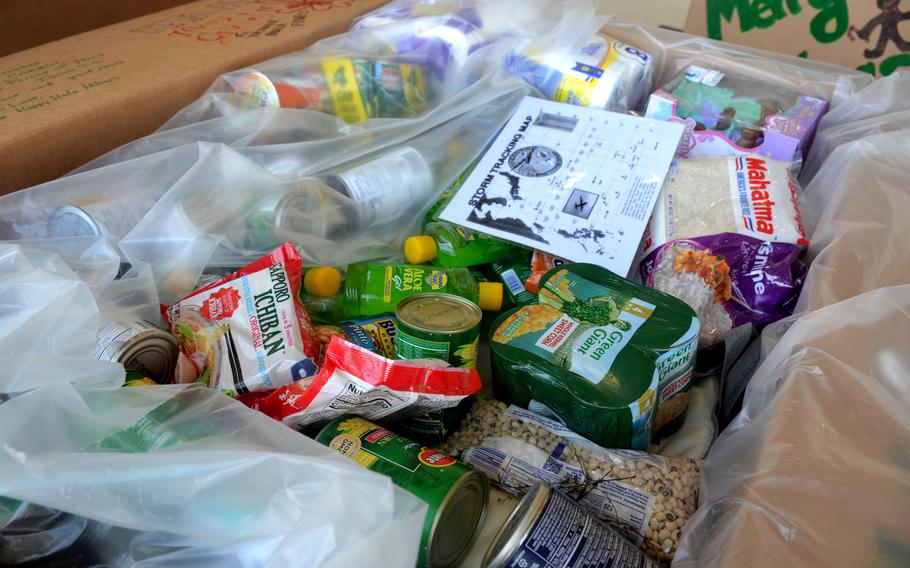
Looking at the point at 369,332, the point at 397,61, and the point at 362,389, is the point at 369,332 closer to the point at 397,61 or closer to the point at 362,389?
the point at 362,389

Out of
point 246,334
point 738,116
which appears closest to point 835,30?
point 738,116

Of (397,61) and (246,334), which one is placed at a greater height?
(397,61)

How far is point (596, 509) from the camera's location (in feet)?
2.09

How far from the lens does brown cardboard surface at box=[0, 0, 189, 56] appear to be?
3.85 ft

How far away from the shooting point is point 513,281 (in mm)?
936

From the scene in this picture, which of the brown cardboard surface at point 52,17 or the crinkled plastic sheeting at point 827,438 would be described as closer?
the crinkled plastic sheeting at point 827,438

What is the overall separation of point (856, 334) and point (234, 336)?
0.61 m

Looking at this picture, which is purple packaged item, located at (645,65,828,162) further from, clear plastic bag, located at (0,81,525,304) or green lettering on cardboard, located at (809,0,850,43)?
green lettering on cardboard, located at (809,0,850,43)

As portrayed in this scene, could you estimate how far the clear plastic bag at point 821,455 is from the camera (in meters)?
0.49

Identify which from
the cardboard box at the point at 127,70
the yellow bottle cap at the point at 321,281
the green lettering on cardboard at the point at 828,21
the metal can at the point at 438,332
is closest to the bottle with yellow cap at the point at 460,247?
the yellow bottle cap at the point at 321,281

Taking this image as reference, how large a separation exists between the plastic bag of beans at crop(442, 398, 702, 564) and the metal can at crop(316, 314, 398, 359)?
0.45 feet

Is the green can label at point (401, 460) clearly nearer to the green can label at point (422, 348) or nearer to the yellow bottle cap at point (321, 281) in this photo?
the green can label at point (422, 348)

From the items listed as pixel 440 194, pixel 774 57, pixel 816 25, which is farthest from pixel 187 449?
pixel 816 25

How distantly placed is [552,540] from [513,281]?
0.45 m
